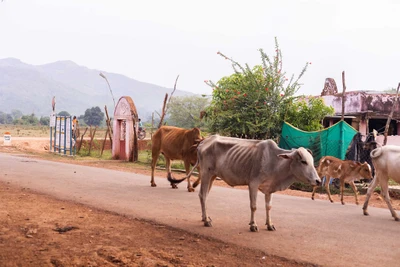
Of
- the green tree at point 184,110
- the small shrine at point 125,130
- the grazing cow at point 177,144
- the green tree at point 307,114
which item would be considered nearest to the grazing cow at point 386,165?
the grazing cow at point 177,144

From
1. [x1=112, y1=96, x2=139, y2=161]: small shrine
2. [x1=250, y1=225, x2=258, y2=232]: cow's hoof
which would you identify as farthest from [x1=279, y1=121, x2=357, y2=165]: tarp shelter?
[x1=112, y1=96, x2=139, y2=161]: small shrine

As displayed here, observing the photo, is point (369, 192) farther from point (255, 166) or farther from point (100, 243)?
point (100, 243)

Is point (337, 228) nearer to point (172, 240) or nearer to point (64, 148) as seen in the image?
point (172, 240)

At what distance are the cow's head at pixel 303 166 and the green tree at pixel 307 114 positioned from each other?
33.4 feet

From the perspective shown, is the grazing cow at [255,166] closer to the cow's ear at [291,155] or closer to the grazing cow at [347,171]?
the cow's ear at [291,155]

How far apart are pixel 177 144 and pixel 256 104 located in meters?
5.26

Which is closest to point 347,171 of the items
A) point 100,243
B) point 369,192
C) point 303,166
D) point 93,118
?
point 369,192

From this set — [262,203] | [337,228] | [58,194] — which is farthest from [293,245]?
[58,194]

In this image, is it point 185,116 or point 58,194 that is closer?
point 58,194

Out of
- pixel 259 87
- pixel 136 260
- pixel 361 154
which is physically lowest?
pixel 136 260

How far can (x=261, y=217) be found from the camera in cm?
895

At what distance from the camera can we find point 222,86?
65.3 feet

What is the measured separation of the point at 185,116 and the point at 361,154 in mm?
81605

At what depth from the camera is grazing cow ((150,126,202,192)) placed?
1291 cm
